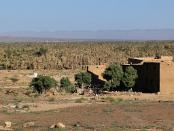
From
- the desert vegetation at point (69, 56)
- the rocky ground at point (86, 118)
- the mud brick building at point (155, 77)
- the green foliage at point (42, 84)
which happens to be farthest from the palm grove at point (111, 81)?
the desert vegetation at point (69, 56)

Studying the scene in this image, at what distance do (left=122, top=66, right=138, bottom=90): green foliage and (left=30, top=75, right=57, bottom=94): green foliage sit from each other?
6.70 meters

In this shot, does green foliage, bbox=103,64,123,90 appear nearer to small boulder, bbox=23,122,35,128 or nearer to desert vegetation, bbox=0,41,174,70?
small boulder, bbox=23,122,35,128

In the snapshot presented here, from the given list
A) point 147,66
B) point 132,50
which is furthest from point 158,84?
point 132,50

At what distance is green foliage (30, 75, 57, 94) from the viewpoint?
5072 cm

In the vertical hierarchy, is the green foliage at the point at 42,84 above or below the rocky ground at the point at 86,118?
below

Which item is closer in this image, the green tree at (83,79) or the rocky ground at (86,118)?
the rocky ground at (86,118)

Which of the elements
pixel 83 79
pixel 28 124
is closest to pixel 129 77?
pixel 83 79

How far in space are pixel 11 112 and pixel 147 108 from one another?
325 inches

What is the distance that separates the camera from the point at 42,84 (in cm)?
5131

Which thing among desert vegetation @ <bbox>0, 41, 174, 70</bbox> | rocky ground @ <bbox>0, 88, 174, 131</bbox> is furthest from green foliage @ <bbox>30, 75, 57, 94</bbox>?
desert vegetation @ <bbox>0, 41, 174, 70</bbox>

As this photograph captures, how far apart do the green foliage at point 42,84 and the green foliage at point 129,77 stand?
670 cm

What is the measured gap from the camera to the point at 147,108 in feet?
113

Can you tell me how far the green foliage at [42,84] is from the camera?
5072 centimetres

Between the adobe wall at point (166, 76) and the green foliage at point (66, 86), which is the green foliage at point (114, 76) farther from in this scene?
the adobe wall at point (166, 76)
